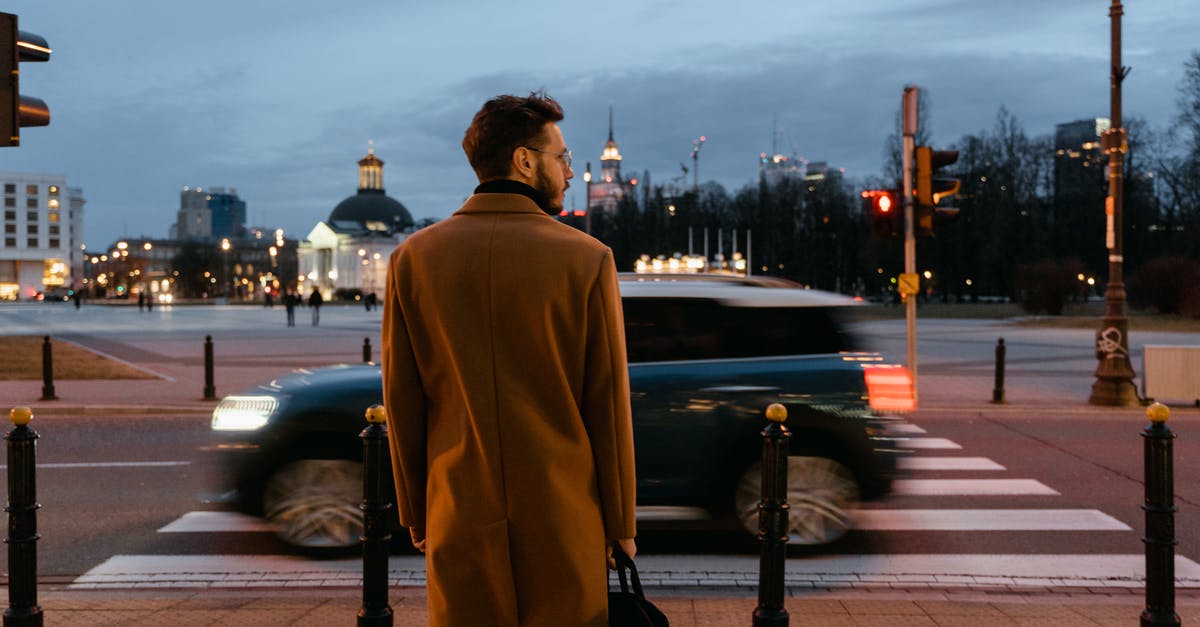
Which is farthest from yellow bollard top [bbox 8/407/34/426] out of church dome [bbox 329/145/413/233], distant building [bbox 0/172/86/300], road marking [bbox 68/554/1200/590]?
distant building [bbox 0/172/86/300]

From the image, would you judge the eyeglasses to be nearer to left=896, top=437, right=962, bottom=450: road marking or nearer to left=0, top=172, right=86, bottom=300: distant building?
left=896, top=437, right=962, bottom=450: road marking

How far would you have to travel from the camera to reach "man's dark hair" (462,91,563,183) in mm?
2676

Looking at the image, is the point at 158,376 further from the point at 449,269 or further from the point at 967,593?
the point at 449,269

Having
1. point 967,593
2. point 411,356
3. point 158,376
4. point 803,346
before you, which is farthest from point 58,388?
point 411,356

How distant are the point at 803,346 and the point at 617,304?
4710 millimetres

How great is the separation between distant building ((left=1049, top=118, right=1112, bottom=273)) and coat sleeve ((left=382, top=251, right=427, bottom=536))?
8359 cm

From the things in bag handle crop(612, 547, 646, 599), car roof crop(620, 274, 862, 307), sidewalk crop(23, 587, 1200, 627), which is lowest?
sidewalk crop(23, 587, 1200, 627)

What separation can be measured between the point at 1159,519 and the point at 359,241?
15355 cm

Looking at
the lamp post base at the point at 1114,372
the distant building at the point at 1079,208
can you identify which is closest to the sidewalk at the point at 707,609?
the lamp post base at the point at 1114,372

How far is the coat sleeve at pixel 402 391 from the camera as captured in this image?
2.74 metres

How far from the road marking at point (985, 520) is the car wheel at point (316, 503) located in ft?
11.4

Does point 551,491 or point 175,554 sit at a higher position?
point 551,491

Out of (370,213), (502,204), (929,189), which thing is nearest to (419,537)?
(502,204)

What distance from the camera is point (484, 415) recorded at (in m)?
2.56
